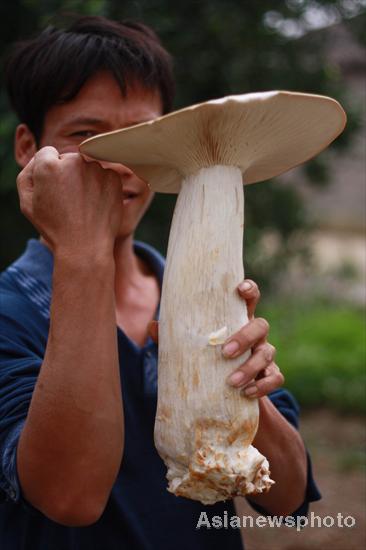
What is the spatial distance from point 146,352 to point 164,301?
44 cm

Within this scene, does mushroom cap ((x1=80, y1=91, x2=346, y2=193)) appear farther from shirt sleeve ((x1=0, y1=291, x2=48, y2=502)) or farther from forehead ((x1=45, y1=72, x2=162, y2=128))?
shirt sleeve ((x1=0, y1=291, x2=48, y2=502))

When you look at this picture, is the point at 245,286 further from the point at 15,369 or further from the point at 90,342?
the point at 15,369

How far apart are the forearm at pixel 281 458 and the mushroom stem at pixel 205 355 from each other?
295 millimetres

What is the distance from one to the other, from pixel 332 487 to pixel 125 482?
2.71 m

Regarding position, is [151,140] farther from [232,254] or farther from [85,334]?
[85,334]

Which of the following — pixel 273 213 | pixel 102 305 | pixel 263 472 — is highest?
pixel 102 305

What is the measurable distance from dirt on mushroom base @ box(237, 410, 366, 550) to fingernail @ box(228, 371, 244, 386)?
2.57 metres

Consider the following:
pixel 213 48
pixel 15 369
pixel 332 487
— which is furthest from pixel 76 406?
pixel 332 487

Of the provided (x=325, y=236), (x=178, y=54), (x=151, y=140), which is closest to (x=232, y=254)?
(x=151, y=140)

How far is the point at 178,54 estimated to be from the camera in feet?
11.8

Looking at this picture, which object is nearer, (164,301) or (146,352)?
(164,301)

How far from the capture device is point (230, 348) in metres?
1.24

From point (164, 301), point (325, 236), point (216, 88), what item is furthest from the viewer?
point (325, 236)

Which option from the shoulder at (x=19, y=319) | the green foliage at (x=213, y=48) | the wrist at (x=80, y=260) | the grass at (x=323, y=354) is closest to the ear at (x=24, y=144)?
the shoulder at (x=19, y=319)
